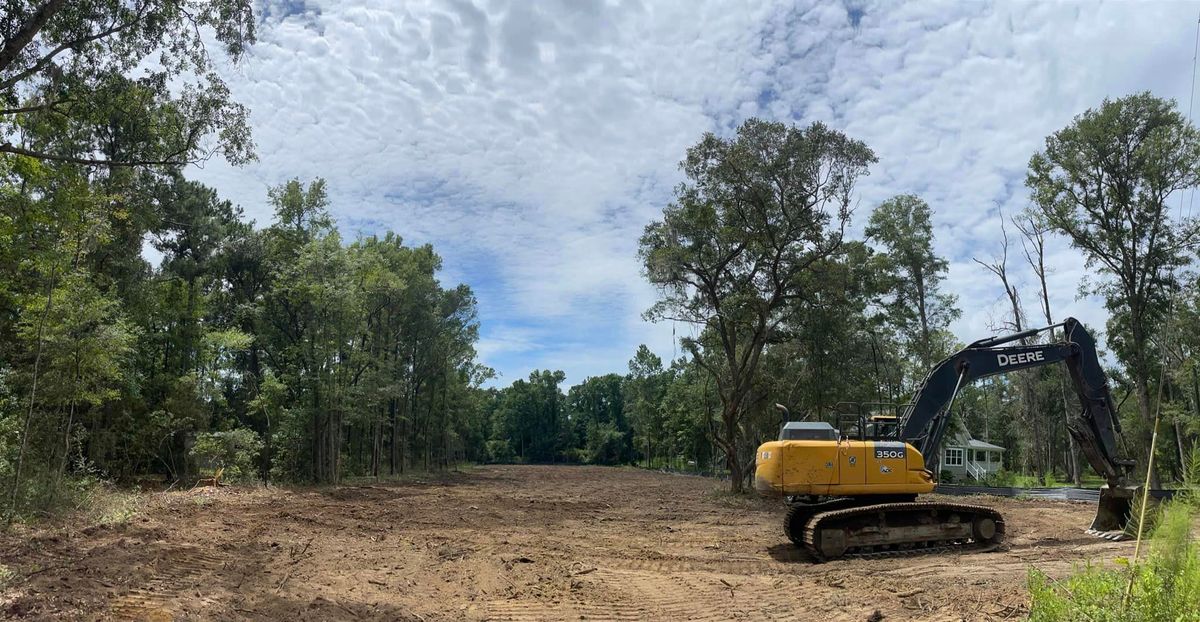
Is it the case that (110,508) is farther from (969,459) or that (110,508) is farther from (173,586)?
(969,459)

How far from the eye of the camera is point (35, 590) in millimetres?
6766

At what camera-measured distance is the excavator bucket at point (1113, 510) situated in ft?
42.5

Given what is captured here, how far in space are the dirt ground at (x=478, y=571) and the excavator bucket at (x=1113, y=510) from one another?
0.54 meters

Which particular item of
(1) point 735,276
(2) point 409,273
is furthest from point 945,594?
(2) point 409,273

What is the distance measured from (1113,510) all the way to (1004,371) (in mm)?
3316

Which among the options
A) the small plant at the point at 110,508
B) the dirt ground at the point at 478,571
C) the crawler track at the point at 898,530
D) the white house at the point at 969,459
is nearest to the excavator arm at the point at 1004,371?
the crawler track at the point at 898,530

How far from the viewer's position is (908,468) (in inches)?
497

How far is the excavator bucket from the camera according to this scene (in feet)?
42.5

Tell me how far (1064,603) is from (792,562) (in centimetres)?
691

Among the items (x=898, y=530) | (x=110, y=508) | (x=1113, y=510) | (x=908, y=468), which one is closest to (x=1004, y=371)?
(x=908, y=468)

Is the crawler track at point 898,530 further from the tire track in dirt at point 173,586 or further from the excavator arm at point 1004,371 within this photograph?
the tire track in dirt at point 173,586

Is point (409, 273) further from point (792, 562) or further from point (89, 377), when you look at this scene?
point (792, 562)

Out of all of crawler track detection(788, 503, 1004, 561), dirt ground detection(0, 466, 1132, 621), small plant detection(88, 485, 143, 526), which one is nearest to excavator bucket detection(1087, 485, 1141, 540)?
dirt ground detection(0, 466, 1132, 621)

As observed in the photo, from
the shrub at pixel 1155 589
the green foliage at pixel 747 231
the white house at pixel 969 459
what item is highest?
the green foliage at pixel 747 231
